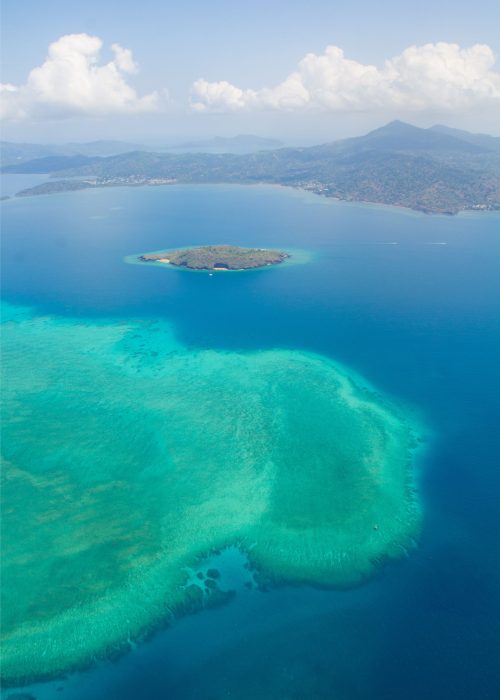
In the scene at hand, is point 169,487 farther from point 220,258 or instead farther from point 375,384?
point 220,258

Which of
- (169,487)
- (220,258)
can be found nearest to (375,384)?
(169,487)

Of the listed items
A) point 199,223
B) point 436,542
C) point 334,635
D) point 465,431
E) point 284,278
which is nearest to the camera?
point 334,635

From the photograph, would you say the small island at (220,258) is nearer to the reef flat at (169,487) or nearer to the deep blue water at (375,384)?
the deep blue water at (375,384)

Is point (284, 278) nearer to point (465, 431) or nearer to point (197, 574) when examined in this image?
point (465, 431)

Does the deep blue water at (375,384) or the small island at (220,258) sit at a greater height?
the small island at (220,258)

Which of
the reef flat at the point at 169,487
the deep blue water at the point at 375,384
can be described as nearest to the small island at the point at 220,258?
the deep blue water at the point at 375,384

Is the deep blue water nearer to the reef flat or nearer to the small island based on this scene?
the reef flat

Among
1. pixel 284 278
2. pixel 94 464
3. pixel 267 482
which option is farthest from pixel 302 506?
pixel 284 278
